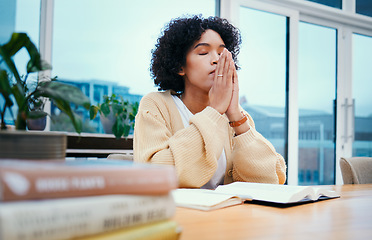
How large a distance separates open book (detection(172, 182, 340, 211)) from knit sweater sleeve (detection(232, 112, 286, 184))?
32 cm

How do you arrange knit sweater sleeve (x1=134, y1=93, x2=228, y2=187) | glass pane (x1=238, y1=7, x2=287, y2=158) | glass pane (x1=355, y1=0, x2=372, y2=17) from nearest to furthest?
knit sweater sleeve (x1=134, y1=93, x2=228, y2=187) → glass pane (x1=238, y1=7, x2=287, y2=158) → glass pane (x1=355, y1=0, x2=372, y2=17)

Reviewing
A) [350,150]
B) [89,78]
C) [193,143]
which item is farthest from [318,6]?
[193,143]

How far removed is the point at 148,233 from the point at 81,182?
4.0 inches

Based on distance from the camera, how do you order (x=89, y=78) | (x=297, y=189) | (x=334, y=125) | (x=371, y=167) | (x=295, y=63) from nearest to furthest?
(x=297, y=189) → (x=371, y=167) → (x=89, y=78) → (x=295, y=63) → (x=334, y=125)

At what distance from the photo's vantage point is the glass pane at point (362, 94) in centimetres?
438

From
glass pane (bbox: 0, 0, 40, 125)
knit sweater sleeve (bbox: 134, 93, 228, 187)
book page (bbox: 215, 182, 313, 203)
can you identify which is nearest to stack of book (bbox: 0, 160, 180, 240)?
book page (bbox: 215, 182, 313, 203)

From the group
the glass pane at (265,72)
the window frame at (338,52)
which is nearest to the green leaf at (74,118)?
the glass pane at (265,72)

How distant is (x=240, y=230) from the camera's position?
0.59 meters

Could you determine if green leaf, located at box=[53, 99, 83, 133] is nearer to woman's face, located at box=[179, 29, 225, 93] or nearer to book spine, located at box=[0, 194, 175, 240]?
book spine, located at box=[0, 194, 175, 240]

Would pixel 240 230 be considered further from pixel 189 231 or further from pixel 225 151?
pixel 225 151

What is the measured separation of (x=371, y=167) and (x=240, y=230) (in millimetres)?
1449

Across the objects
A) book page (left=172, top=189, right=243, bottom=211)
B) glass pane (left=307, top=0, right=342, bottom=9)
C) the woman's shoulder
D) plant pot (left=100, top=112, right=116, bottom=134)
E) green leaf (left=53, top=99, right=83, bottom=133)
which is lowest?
book page (left=172, top=189, right=243, bottom=211)

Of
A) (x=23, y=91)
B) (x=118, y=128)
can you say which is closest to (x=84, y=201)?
(x=23, y=91)

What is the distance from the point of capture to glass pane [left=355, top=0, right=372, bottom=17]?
435 cm
